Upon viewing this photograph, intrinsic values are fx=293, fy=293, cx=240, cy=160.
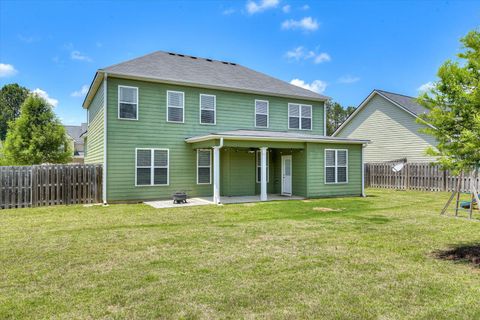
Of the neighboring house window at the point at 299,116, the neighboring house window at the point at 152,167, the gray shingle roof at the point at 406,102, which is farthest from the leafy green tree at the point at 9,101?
the gray shingle roof at the point at 406,102

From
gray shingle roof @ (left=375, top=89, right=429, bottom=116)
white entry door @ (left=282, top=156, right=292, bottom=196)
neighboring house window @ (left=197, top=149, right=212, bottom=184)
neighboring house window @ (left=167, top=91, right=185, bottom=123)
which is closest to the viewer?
neighboring house window @ (left=167, top=91, right=185, bottom=123)

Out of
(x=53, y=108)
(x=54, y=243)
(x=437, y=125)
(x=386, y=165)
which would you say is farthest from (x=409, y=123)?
(x=53, y=108)

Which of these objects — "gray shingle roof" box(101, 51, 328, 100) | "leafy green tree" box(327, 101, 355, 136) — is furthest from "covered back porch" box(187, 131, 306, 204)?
"leafy green tree" box(327, 101, 355, 136)

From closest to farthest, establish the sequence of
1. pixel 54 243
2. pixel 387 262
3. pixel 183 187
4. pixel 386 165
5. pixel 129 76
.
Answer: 1. pixel 387 262
2. pixel 54 243
3. pixel 129 76
4. pixel 183 187
5. pixel 386 165

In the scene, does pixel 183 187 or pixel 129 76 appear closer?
pixel 129 76

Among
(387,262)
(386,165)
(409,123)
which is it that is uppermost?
(409,123)

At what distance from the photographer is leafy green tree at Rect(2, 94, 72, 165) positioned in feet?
73.6

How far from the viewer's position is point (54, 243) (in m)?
5.80

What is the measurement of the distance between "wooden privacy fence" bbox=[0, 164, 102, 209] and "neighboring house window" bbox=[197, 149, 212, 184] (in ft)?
13.6

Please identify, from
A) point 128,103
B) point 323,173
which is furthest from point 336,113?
point 128,103

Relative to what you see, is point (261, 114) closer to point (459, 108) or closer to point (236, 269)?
point (459, 108)

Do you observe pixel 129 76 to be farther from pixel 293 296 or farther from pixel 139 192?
pixel 293 296

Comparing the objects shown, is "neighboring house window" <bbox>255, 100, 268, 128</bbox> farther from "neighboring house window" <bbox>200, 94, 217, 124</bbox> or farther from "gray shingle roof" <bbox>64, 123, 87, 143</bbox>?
"gray shingle roof" <bbox>64, 123, 87, 143</bbox>

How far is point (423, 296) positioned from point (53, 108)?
2832cm
